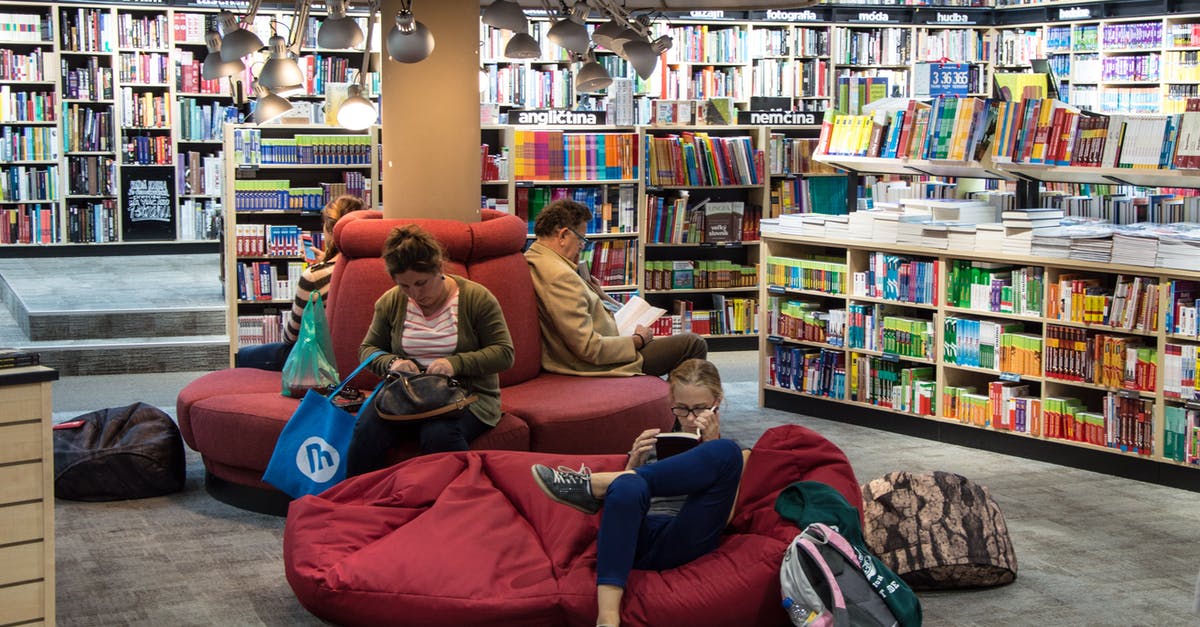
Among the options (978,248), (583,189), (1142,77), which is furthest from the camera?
(1142,77)

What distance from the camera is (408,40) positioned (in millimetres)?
5641

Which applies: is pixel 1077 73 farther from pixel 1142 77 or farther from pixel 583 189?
pixel 583 189

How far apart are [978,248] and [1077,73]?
937cm

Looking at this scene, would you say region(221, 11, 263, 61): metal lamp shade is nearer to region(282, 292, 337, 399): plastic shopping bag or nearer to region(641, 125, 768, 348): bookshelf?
region(282, 292, 337, 399): plastic shopping bag

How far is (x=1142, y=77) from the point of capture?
14680 millimetres

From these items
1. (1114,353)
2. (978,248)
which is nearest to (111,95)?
(978,248)

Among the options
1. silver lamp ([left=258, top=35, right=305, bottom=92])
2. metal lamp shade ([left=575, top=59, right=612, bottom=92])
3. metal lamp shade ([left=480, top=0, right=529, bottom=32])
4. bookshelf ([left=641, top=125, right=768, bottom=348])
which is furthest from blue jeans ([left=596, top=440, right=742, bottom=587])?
bookshelf ([left=641, top=125, right=768, bottom=348])

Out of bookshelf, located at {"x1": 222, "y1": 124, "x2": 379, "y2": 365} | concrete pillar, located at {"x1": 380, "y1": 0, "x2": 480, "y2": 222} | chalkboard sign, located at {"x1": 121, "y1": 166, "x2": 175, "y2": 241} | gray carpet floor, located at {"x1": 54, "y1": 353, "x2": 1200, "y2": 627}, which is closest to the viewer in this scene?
gray carpet floor, located at {"x1": 54, "y1": 353, "x2": 1200, "y2": 627}

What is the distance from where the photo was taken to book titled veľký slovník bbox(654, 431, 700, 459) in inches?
160

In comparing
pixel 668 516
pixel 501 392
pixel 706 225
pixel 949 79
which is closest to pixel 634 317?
pixel 501 392

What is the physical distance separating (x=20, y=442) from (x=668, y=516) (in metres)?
1.83

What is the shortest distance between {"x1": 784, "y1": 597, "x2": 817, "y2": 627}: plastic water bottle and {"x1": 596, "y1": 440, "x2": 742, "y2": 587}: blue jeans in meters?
0.35

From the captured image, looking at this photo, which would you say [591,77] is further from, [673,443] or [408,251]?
[673,443]

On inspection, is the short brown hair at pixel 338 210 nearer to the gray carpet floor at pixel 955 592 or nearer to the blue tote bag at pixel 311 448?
the gray carpet floor at pixel 955 592
